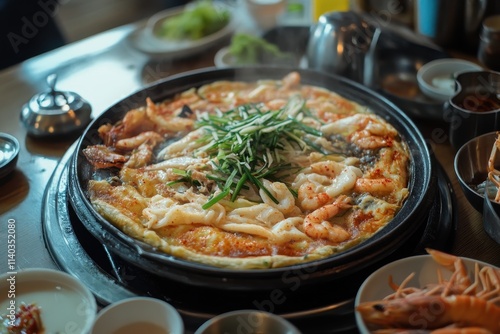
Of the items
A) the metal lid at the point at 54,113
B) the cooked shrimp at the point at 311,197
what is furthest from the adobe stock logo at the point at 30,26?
the cooked shrimp at the point at 311,197

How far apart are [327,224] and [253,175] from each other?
1.56 ft

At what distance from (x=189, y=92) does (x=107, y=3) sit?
526 cm

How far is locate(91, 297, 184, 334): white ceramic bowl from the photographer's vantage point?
1900 mm

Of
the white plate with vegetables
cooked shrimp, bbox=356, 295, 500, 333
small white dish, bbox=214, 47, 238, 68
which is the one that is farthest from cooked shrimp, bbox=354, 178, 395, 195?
the white plate with vegetables

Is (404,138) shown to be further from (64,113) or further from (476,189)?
(64,113)

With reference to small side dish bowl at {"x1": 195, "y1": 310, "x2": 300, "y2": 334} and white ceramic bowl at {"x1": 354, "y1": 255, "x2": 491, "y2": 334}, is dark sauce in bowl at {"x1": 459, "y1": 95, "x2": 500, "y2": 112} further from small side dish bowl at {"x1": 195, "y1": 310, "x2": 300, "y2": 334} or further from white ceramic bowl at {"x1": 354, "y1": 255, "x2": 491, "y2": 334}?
small side dish bowl at {"x1": 195, "y1": 310, "x2": 300, "y2": 334}

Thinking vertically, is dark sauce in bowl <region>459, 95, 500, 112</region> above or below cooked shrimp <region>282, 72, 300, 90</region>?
below

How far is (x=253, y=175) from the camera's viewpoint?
2.56m

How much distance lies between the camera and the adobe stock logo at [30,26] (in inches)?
186

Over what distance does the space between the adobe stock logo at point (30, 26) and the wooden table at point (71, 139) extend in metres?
0.61

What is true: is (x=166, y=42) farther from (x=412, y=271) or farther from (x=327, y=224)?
(x=412, y=271)

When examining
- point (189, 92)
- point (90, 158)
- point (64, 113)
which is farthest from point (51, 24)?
point (90, 158)

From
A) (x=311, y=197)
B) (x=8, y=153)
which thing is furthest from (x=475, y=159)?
(x=8, y=153)

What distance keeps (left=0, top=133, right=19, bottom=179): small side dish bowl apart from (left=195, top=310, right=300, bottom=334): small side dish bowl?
175 cm
